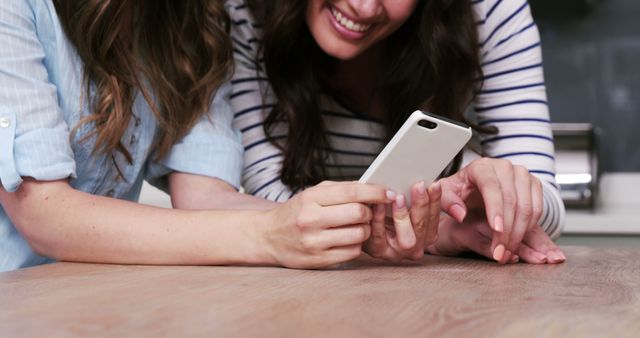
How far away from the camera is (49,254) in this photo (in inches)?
45.3

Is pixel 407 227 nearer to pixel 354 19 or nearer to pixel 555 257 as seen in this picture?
pixel 555 257

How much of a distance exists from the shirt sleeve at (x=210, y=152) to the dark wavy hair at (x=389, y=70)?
5.3 inches

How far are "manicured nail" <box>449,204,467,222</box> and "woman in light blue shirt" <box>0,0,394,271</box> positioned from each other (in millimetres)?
151

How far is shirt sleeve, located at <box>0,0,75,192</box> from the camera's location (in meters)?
1.09

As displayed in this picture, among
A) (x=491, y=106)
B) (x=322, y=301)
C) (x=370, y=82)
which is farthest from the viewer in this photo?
(x=370, y=82)

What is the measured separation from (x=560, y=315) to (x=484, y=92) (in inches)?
34.6

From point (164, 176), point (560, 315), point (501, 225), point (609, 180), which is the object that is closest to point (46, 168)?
point (164, 176)

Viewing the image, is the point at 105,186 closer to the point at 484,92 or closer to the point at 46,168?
the point at 46,168

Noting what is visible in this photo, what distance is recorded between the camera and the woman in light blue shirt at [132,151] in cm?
106

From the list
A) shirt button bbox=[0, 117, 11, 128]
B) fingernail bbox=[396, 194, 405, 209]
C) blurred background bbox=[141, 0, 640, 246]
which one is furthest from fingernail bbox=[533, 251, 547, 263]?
blurred background bbox=[141, 0, 640, 246]

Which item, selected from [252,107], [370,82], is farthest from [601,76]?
[252,107]

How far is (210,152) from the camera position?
4.62 feet

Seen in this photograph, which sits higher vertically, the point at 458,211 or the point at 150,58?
the point at 150,58

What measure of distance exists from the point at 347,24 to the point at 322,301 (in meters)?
0.72
